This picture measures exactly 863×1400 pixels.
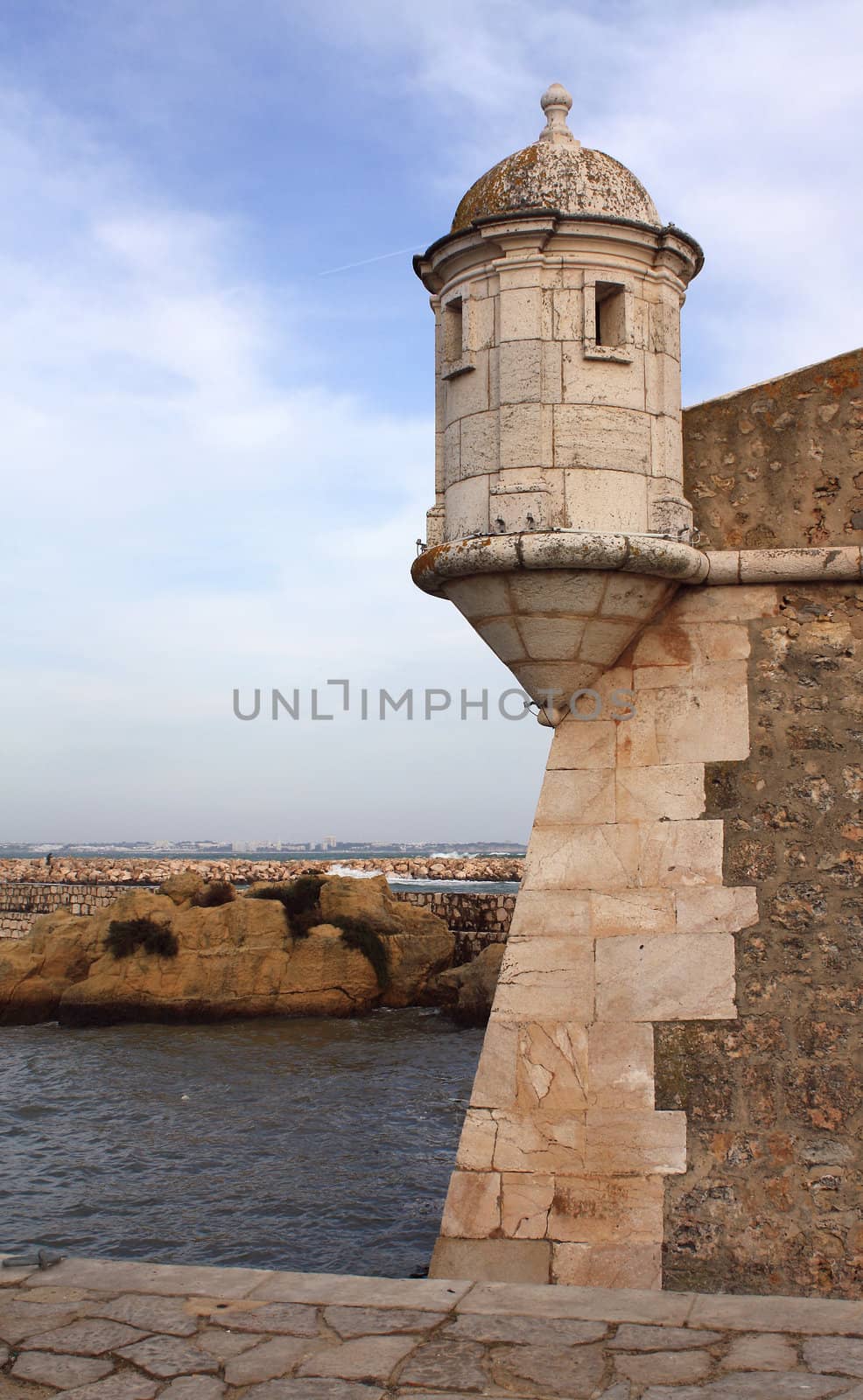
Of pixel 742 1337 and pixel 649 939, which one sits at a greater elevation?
pixel 649 939

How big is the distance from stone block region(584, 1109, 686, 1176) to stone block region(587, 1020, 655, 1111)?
0.05 meters

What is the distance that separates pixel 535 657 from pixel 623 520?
71 centimetres

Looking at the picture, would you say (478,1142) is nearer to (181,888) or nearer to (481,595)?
(481,595)

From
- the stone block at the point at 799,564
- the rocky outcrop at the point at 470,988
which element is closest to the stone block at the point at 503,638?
the stone block at the point at 799,564

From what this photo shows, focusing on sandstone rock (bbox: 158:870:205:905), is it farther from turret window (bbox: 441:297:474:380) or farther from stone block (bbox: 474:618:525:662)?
turret window (bbox: 441:297:474:380)

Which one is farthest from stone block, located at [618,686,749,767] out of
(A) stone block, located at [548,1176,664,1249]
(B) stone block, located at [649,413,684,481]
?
(A) stone block, located at [548,1176,664,1249]

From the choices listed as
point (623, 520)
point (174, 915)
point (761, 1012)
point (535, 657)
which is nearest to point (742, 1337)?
point (761, 1012)

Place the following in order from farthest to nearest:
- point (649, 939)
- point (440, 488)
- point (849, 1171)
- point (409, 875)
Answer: point (409, 875)
point (440, 488)
point (649, 939)
point (849, 1171)

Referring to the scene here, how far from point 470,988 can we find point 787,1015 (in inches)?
579

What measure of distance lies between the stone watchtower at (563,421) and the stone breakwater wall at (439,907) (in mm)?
14561

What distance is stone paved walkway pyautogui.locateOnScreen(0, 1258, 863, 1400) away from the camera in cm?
368

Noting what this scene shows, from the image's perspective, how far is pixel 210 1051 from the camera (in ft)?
54.9

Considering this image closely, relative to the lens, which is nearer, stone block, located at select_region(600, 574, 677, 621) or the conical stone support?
the conical stone support

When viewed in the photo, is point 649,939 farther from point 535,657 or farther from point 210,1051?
point 210,1051
